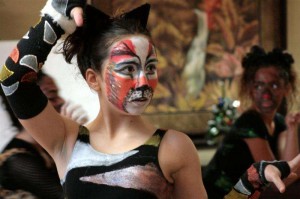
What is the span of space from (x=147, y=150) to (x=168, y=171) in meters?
0.06

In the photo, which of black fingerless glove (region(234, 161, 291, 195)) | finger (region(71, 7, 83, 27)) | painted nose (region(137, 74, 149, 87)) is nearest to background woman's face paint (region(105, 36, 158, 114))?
painted nose (region(137, 74, 149, 87))

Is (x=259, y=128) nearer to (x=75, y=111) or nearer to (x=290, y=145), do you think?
(x=290, y=145)

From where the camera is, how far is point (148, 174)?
1312 millimetres

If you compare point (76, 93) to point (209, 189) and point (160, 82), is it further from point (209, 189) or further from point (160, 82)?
point (160, 82)

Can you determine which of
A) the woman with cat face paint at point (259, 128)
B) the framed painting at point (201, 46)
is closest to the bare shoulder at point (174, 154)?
the woman with cat face paint at point (259, 128)

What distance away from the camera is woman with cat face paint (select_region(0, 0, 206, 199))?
4.33ft

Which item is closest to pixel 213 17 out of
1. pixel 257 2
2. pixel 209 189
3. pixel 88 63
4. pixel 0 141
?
pixel 257 2

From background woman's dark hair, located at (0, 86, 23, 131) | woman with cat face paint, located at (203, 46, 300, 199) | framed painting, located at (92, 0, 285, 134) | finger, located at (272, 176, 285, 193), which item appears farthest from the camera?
framed painting, located at (92, 0, 285, 134)

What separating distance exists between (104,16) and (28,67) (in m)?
0.19

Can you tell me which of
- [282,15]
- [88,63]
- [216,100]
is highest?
[88,63]

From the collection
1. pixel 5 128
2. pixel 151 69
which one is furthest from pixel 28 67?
pixel 5 128

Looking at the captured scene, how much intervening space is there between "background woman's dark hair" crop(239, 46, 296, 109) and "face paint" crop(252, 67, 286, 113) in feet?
0.08

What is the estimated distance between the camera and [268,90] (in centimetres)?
242

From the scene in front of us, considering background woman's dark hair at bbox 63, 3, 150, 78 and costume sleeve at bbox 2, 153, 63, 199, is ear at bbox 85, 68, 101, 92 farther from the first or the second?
costume sleeve at bbox 2, 153, 63, 199
